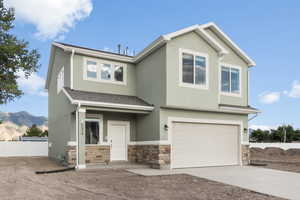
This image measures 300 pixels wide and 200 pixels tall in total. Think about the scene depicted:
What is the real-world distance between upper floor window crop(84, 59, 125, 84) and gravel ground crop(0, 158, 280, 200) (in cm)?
560

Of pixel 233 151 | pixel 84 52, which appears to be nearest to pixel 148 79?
pixel 84 52

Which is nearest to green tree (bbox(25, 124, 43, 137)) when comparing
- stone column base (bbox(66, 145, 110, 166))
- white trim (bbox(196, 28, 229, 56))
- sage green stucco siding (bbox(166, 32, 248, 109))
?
stone column base (bbox(66, 145, 110, 166))

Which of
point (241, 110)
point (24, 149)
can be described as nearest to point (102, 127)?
point (241, 110)

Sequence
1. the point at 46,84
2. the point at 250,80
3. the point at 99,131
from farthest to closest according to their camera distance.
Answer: the point at 46,84
the point at 250,80
the point at 99,131

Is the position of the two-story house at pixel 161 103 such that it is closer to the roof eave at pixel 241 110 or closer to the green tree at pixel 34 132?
the roof eave at pixel 241 110

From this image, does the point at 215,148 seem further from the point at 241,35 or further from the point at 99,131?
the point at 241,35

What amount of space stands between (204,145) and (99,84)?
610 centimetres

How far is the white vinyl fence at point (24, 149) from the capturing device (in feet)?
66.7

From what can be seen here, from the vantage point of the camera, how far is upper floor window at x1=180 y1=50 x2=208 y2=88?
12.2m

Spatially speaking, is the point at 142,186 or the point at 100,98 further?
the point at 100,98

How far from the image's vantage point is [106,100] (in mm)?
11961

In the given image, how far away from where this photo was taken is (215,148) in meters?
13.3

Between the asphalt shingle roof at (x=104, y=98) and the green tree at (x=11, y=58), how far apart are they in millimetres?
5321

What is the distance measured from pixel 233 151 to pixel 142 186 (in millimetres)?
7541
